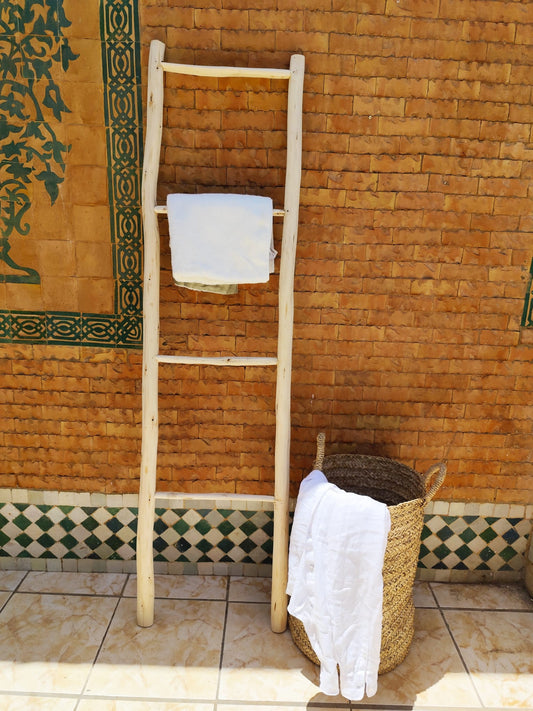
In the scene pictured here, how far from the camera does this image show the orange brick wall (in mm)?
1807

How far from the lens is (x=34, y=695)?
168 cm

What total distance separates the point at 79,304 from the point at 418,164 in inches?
53.7

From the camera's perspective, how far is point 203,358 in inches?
69.9

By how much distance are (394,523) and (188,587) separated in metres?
0.99

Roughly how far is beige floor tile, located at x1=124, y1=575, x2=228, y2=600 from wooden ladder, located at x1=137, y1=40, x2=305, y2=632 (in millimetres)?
192

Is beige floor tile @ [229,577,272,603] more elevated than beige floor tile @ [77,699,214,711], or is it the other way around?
beige floor tile @ [229,577,272,603]

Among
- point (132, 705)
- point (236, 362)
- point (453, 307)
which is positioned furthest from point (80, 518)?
point (453, 307)

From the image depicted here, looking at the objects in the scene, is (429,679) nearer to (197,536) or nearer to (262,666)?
(262,666)

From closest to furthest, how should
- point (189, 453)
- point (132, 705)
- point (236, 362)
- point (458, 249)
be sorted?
point (132, 705) < point (236, 362) < point (458, 249) < point (189, 453)

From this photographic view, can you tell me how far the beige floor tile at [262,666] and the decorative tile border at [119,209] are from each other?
1147 mm

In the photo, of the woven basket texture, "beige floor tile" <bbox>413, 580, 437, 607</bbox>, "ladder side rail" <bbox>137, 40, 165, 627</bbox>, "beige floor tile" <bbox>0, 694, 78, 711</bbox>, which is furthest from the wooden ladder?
"beige floor tile" <bbox>413, 580, 437, 607</bbox>

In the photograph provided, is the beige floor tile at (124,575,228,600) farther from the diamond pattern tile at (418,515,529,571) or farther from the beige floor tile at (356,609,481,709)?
the diamond pattern tile at (418,515,529,571)

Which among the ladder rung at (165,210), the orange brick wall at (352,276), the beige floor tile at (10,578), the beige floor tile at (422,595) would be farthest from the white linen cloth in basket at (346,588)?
the beige floor tile at (10,578)

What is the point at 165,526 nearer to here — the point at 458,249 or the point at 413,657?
the point at 413,657
